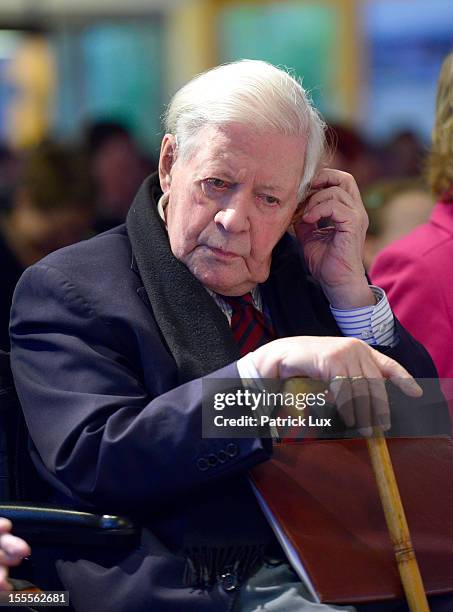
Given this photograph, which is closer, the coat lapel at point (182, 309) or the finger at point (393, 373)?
the finger at point (393, 373)

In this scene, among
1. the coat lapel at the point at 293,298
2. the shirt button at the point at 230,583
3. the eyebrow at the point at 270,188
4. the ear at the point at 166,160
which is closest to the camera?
the shirt button at the point at 230,583

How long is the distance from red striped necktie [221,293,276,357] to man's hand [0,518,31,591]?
769mm

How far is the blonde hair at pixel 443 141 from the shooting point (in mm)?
3666

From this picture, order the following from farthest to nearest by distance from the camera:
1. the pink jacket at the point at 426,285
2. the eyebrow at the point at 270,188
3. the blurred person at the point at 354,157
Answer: the blurred person at the point at 354,157 < the pink jacket at the point at 426,285 < the eyebrow at the point at 270,188

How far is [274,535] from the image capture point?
2547 mm

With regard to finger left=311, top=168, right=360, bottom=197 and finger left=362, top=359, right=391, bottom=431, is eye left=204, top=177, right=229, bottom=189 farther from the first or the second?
finger left=362, top=359, right=391, bottom=431

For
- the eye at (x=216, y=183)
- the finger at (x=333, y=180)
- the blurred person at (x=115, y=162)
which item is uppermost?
the eye at (x=216, y=183)

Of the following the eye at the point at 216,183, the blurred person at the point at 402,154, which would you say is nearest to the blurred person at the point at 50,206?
the eye at the point at 216,183

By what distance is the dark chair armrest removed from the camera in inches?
97.9

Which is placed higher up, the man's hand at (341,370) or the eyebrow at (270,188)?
the eyebrow at (270,188)

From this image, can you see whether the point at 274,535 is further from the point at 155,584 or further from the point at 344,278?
the point at 344,278

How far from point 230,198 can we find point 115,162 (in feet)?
17.3

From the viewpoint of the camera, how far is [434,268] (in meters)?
3.46

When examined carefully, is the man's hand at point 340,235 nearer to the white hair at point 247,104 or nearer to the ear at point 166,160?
the white hair at point 247,104
